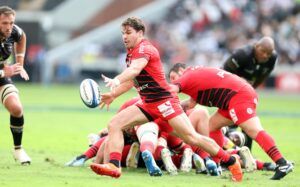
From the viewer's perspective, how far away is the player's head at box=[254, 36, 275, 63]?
14.3 m

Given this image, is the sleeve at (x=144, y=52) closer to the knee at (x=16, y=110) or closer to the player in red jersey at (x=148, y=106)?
the player in red jersey at (x=148, y=106)

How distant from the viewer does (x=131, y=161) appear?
40.5 ft

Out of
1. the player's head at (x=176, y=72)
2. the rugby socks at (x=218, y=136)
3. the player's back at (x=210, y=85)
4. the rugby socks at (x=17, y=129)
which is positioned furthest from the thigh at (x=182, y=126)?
the rugby socks at (x=17, y=129)

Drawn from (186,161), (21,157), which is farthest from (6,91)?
(186,161)

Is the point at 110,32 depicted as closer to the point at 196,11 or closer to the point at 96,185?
the point at 196,11

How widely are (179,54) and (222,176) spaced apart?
2631cm

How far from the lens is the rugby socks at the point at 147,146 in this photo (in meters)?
11.4

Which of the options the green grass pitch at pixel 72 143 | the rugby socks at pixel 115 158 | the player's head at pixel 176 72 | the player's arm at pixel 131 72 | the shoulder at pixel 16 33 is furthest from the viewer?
the shoulder at pixel 16 33

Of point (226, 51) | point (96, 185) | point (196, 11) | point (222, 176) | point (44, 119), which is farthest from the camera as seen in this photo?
point (196, 11)

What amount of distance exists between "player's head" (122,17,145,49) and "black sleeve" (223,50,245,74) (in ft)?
13.6

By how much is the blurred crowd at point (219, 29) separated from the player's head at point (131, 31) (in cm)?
2431

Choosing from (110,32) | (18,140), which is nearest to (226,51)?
(110,32)

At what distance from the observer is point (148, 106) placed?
11430 mm

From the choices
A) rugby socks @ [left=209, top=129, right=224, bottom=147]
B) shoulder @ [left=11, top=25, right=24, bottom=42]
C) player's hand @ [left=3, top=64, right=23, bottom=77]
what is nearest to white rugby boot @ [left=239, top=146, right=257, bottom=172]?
rugby socks @ [left=209, top=129, right=224, bottom=147]
